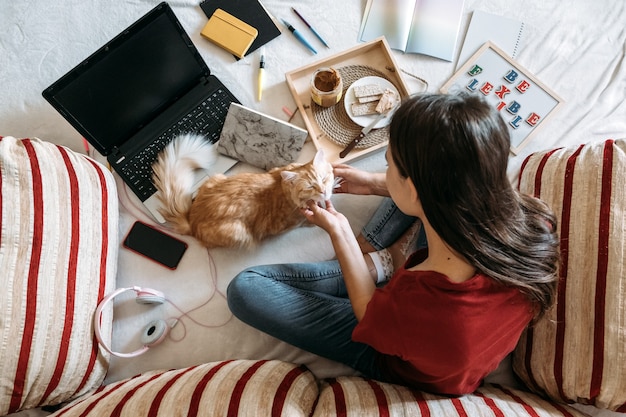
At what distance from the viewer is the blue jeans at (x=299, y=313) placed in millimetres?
→ 1008

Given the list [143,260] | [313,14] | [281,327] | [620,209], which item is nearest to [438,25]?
[313,14]

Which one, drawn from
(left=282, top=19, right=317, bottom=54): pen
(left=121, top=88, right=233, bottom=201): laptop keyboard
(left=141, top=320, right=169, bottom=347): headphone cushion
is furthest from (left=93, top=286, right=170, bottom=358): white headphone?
(left=282, top=19, right=317, bottom=54): pen

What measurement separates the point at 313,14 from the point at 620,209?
1016 millimetres

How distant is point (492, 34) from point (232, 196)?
96 cm

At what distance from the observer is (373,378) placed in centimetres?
101

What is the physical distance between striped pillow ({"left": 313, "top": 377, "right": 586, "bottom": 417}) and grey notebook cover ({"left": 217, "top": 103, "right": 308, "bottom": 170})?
2.08 feet

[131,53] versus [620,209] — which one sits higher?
[131,53]

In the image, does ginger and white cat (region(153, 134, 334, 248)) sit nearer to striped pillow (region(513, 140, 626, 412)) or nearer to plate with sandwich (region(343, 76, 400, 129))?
plate with sandwich (region(343, 76, 400, 129))

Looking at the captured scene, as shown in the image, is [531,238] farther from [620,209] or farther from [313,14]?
[313,14]

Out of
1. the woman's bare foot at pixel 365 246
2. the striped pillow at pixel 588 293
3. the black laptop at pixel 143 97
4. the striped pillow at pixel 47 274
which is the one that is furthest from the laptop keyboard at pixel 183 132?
the striped pillow at pixel 588 293

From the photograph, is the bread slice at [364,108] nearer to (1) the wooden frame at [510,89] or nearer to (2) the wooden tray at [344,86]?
(2) the wooden tray at [344,86]

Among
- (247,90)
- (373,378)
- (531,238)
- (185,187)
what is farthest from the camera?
(247,90)

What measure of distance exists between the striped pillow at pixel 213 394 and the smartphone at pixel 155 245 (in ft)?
1.03

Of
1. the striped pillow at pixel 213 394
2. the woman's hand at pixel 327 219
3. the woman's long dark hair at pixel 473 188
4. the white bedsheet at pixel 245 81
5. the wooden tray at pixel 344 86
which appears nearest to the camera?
the woman's long dark hair at pixel 473 188
